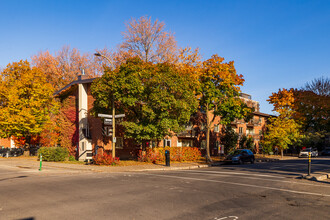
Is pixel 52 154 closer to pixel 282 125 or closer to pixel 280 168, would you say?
pixel 280 168

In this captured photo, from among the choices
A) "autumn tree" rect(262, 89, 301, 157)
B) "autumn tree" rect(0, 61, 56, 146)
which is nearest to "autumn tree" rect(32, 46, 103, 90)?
"autumn tree" rect(0, 61, 56, 146)

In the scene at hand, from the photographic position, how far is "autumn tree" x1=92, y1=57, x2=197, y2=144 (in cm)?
2311

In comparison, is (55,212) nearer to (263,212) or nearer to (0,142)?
(263,212)

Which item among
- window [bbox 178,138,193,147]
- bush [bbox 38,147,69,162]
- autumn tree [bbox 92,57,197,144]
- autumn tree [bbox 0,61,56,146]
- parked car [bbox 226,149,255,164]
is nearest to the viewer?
autumn tree [bbox 92,57,197,144]

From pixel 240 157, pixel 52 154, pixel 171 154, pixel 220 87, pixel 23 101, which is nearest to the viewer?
pixel 52 154

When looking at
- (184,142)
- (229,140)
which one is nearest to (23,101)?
(184,142)

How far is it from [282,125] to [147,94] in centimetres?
2780

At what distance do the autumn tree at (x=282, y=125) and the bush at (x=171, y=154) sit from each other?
17760 millimetres

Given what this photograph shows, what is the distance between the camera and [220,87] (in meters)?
29.6

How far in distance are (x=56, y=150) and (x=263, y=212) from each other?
23311 millimetres

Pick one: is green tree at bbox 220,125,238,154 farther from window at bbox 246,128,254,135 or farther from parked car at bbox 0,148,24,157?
parked car at bbox 0,148,24,157

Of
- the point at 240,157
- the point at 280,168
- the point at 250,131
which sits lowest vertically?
the point at 280,168

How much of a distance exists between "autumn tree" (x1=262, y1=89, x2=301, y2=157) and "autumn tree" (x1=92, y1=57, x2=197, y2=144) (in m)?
22.8

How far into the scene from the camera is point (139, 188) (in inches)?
444
